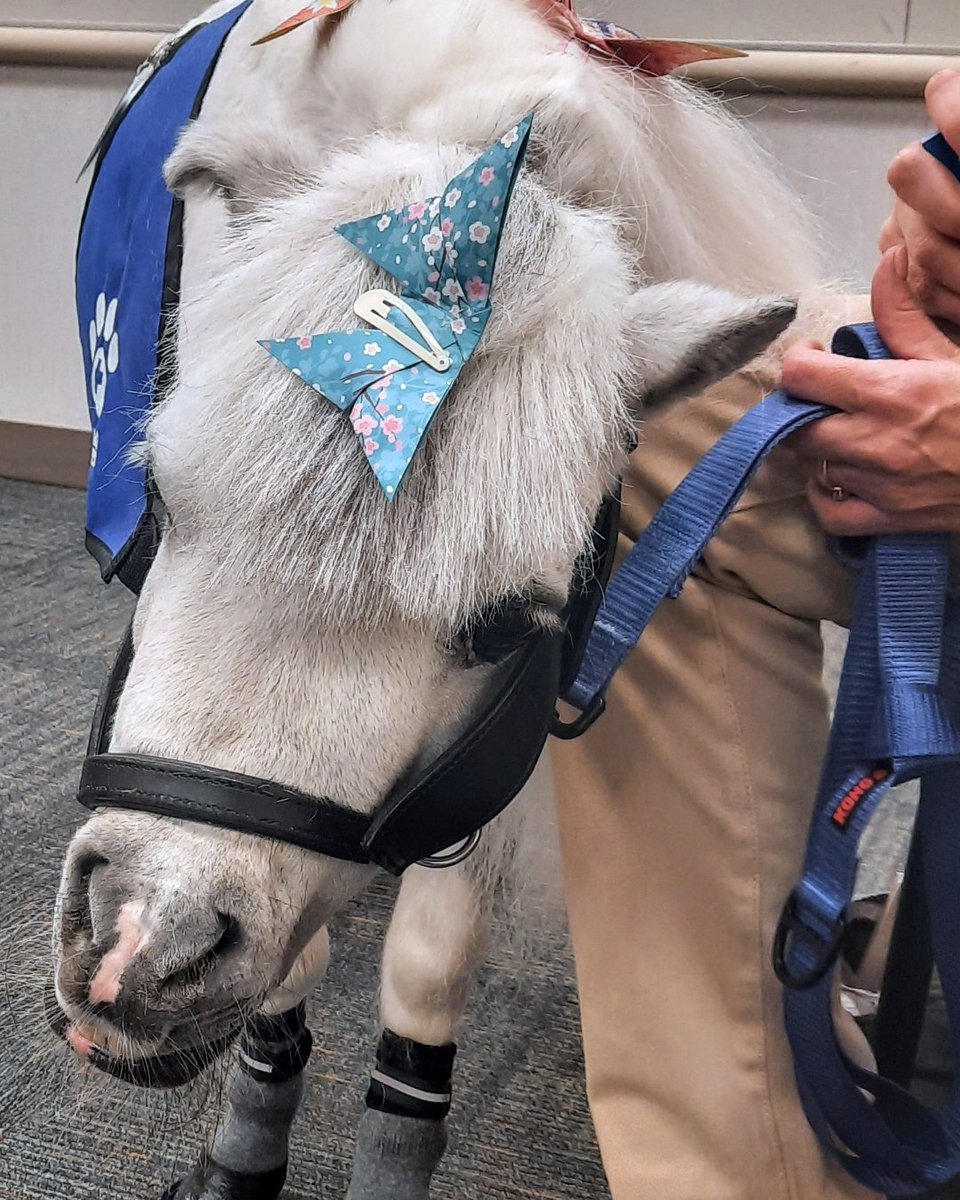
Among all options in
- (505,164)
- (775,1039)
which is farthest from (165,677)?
(775,1039)

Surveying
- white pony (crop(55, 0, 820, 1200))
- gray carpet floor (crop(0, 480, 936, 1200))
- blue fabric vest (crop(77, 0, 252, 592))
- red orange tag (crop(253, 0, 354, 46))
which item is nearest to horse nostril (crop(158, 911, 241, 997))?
white pony (crop(55, 0, 820, 1200))

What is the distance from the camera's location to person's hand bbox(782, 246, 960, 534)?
49 centimetres

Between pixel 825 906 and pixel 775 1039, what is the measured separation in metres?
0.11

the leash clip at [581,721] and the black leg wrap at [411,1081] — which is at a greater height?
the leash clip at [581,721]

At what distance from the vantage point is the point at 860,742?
0.54m

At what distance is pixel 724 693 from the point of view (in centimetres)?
59

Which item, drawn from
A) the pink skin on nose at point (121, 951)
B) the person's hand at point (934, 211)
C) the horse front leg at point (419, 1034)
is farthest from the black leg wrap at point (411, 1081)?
the person's hand at point (934, 211)

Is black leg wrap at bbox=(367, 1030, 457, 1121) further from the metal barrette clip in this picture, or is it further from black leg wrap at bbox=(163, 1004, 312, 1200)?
the metal barrette clip

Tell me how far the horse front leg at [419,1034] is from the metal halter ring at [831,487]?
0.40 metres

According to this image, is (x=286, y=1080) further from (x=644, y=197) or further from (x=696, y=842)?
(x=644, y=197)

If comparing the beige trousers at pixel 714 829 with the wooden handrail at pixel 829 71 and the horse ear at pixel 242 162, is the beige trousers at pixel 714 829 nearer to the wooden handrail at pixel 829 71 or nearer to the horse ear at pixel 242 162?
the horse ear at pixel 242 162

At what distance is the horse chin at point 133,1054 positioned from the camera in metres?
0.48

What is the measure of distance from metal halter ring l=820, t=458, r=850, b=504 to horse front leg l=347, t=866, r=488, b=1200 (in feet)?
1.30

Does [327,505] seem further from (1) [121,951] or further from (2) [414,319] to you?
(1) [121,951]
